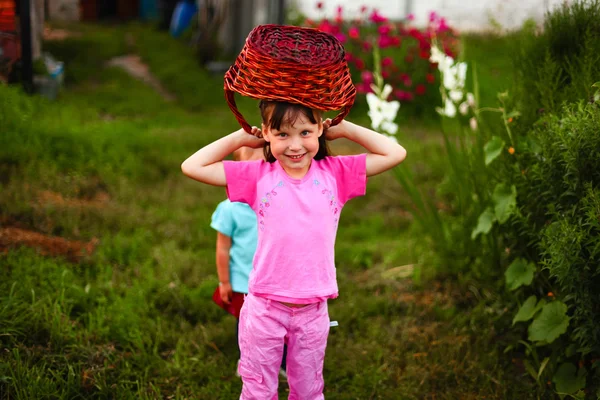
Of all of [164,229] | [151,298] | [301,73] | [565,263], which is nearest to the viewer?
[301,73]

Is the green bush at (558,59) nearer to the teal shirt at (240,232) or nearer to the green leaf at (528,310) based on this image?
the green leaf at (528,310)

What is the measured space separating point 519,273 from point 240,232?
1287 mm

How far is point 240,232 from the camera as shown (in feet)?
9.34

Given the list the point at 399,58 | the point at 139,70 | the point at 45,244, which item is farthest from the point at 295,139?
the point at 139,70

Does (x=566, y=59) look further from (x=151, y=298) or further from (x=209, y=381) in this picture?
(x=151, y=298)

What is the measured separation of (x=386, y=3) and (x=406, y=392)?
8.81 m

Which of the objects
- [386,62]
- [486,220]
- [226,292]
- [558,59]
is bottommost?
[226,292]

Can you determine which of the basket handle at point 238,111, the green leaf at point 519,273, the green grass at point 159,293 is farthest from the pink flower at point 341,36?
the basket handle at point 238,111

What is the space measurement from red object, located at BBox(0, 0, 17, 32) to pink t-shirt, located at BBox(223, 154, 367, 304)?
16.9ft

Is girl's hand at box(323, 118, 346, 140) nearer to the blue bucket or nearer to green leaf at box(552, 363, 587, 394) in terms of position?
green leaf at box(552, 363, 587, 394)

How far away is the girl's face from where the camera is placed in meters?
2.16

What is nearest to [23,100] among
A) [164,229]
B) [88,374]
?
[164,229]

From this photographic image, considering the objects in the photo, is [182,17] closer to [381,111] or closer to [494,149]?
[381,111]

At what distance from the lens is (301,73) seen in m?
2.04
